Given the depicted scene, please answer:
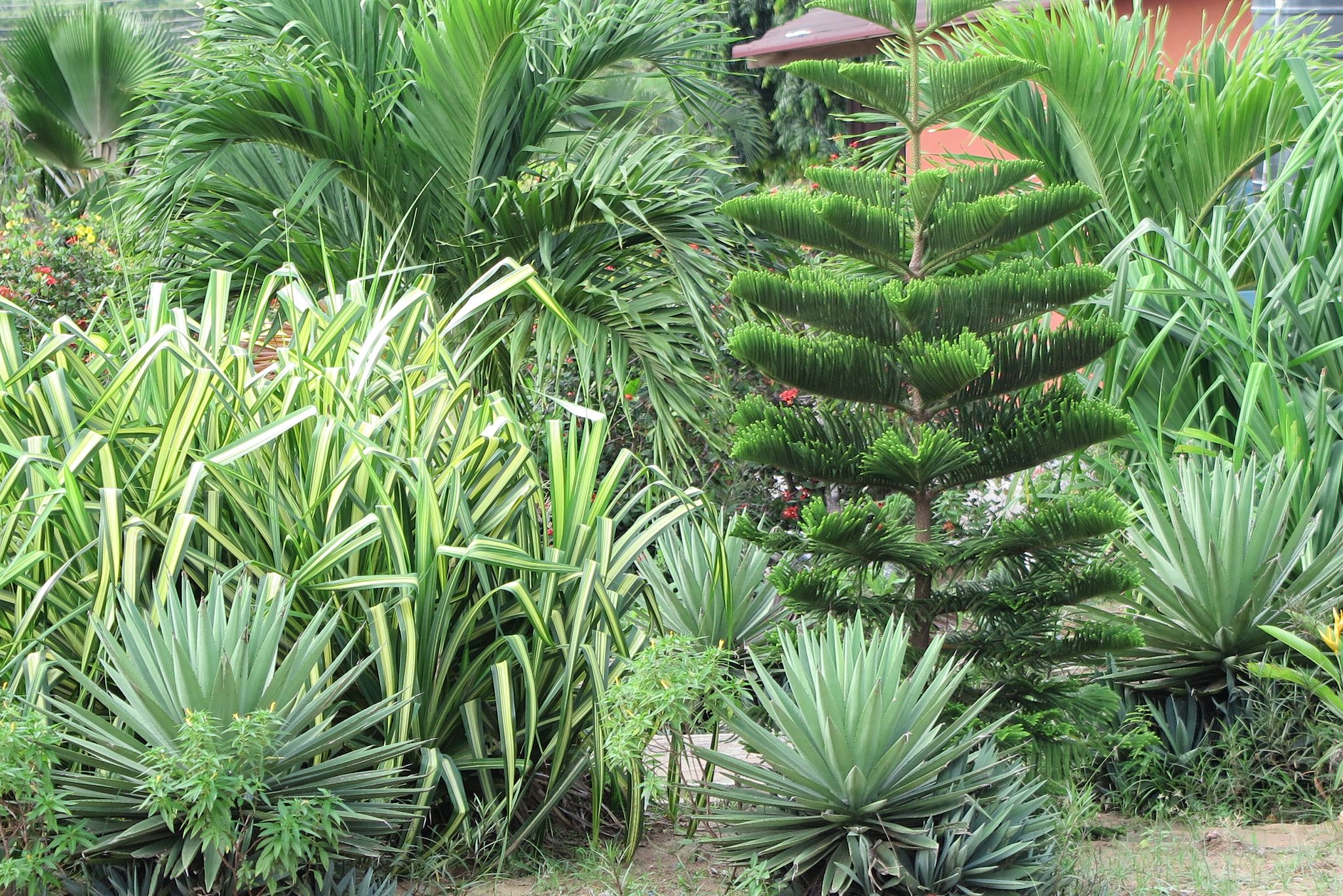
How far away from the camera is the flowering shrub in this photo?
7.80m

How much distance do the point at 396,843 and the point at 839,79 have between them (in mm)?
2424

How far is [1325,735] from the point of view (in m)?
3.68

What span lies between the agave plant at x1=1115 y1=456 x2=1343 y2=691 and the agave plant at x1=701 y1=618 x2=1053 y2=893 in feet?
4.01

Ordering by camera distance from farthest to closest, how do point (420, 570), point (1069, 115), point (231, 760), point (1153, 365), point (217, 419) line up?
point (1069, 115), point (1153, 365), point (217, 419), point (420, 570), point (231, 760)

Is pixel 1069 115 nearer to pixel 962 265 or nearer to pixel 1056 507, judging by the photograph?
pixel 962 265

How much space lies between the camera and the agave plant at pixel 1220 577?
3.89 m

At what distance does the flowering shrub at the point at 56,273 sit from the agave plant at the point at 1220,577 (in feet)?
20.2

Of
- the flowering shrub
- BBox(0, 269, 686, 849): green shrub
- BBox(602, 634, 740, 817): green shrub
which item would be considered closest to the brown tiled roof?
the flowering shrub

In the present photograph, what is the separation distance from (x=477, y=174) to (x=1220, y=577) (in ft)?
11.4

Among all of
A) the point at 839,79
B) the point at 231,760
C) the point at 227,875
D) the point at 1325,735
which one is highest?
the point at 839,79

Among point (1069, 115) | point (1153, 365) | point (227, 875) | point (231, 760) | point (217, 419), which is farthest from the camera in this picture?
point (1069, 115)

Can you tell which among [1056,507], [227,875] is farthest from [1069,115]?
[227,875]

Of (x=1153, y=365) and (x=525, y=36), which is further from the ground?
Result: (x=525, y=36)

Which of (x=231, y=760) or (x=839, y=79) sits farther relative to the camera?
(x=839, y=79)
